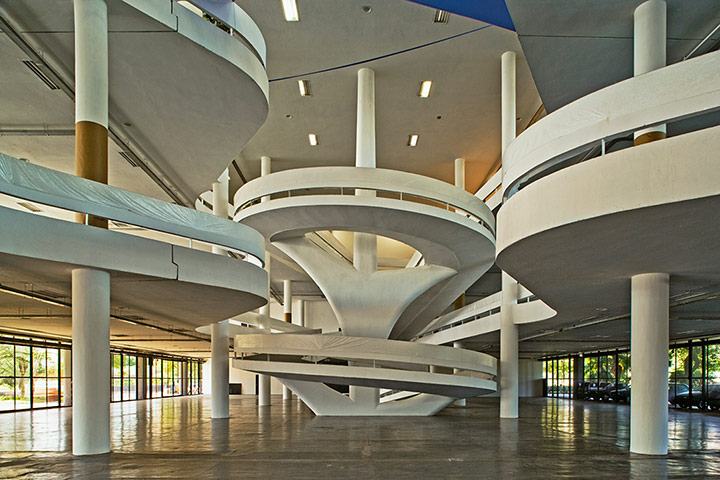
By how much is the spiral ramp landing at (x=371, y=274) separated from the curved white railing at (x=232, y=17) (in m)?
5.14

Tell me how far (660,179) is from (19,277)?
11183mm

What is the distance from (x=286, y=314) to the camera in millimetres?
37406

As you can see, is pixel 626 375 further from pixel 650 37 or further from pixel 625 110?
pixel 625 110

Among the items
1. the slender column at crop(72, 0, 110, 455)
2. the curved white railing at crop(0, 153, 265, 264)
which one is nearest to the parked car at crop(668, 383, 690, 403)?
the curved white railing at crop(0, 153, 265, 264)

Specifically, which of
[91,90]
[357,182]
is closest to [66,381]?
[357,182]

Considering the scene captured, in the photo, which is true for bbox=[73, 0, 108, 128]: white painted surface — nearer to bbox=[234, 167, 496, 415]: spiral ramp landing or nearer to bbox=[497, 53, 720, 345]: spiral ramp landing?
bbox=[234, 167, 496, 415]: spiral ramp landing

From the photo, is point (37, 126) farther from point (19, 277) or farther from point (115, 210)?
point (115, 210)

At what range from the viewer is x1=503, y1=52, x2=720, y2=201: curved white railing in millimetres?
7102

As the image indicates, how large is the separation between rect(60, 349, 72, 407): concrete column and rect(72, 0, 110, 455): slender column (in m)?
25.7

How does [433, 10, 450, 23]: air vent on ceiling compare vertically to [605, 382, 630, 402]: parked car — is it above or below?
above

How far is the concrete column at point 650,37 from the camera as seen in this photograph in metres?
10.0

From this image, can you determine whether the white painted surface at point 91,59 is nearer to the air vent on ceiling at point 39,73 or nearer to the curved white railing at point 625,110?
the air vent on ceiling at point 39,73

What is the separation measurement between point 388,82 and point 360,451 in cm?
1269

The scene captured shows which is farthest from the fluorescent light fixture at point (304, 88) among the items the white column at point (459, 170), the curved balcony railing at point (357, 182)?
the white column at point (459, 170)
